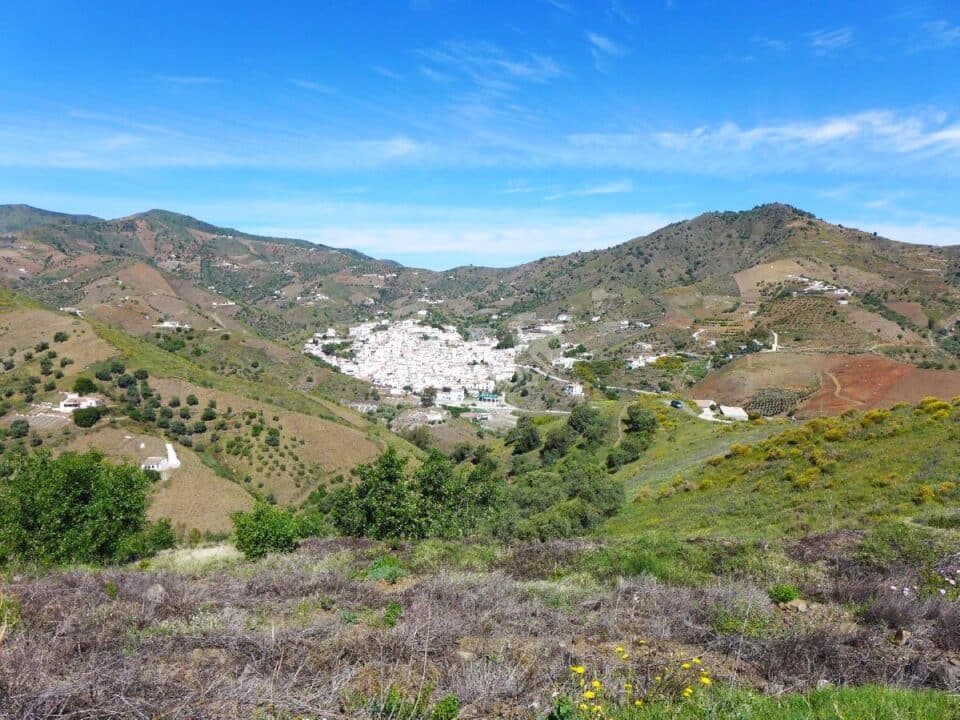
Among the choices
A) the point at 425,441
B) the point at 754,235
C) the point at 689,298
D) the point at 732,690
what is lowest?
the point at 425,441

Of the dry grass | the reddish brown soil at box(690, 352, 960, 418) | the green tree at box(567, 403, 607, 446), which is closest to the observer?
the dry grass

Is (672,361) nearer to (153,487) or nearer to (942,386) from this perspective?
(942,386)

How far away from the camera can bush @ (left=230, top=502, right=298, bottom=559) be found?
44.4 ft

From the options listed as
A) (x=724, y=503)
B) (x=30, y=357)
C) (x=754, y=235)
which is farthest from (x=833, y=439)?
(x=754, y=235)

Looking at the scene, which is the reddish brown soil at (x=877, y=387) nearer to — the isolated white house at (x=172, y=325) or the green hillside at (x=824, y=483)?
the green hillside at (x=824, y=483)

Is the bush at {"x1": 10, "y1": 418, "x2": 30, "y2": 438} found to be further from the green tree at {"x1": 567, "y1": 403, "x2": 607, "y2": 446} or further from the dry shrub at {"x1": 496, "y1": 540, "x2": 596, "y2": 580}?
the dry shrub at {"x1": 496, "y1": 540, "x2": 596, "y2": 580}

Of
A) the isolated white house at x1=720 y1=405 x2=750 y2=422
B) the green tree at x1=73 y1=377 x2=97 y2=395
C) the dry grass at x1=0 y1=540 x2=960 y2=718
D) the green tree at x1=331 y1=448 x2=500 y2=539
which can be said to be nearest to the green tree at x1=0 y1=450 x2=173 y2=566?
the green tree at x1=331 y1=448 x2=500 y2=539

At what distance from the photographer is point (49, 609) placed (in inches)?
211

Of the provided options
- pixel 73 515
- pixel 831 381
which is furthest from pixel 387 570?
pixel 831 381

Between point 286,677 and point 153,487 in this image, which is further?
point 153,487

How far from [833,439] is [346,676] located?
1761 cm

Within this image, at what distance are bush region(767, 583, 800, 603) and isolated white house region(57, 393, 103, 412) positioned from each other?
53546 millimetres

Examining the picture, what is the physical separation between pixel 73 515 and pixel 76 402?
1444 inches

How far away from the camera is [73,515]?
1653 centimetres
